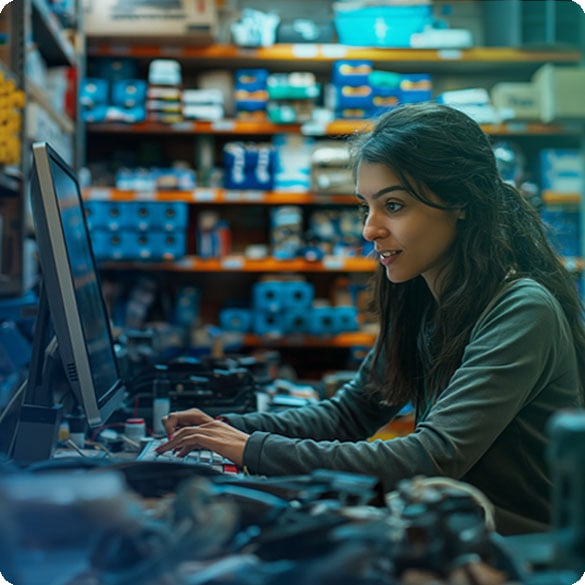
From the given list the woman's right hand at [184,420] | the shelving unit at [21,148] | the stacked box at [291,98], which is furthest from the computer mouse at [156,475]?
the stacked box at [291,98]

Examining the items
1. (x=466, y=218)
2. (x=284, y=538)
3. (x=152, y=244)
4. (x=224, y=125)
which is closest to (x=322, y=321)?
(x=152, y=244)

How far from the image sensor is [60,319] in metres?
1.03

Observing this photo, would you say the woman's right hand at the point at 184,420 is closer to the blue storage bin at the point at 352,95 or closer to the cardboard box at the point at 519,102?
the blue storage bin at the point at 352,95

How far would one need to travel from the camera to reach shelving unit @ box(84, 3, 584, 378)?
430 centimetres

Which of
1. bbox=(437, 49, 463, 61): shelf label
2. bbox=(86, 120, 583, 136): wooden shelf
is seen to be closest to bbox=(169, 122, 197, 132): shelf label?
bbox=(86, 120, 583, 136): wooden shelf

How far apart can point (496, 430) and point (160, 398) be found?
2.71ft

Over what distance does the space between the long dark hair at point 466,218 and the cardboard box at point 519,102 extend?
313 centimetres

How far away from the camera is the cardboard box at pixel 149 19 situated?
4.16 meters

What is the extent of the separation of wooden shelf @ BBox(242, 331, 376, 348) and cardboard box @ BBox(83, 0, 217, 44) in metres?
1.87

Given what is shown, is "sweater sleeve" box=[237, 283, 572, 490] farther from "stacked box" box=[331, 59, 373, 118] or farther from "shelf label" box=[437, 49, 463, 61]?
"shelf label" box=[437, 49, 463, 61]

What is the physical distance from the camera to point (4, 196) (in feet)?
9.56

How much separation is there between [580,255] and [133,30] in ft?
10.3

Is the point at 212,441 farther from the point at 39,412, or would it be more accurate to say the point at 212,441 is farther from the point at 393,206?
the point at 393,206

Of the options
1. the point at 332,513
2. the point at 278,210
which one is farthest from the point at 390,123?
the point at 278,210
